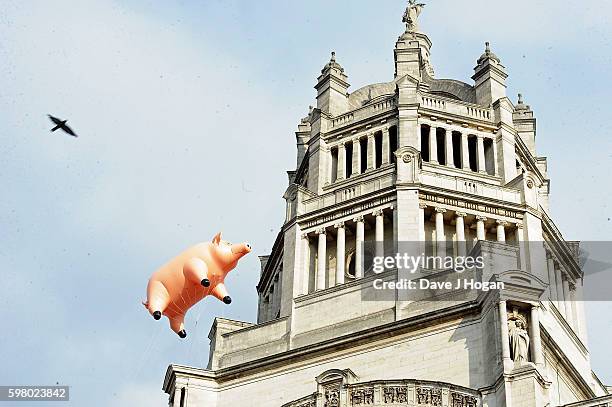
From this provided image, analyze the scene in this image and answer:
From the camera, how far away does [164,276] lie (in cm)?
3775


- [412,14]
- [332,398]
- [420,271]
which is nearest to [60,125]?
[332,398]

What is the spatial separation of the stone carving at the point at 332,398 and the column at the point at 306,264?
23.3 feet

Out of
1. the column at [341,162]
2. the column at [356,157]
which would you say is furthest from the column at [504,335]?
the column at [341,162]

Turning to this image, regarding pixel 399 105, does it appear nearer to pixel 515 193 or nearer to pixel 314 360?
pixel 515 193

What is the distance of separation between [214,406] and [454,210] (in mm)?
12409

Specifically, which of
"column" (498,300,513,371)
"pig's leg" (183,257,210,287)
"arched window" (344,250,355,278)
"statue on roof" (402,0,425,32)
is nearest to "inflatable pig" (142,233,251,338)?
"pig's leg" (183,257,210,287)

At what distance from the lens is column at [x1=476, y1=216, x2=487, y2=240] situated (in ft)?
159

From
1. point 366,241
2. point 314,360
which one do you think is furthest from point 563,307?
point 314,360

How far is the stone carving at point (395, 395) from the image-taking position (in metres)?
40.0

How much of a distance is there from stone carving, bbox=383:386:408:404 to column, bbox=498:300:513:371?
374cm

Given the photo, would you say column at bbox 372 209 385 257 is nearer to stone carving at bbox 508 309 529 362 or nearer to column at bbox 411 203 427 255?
column at bbox 411 203 427 255

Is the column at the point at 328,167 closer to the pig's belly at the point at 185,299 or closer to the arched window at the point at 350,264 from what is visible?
the arched window at the point at 350,264

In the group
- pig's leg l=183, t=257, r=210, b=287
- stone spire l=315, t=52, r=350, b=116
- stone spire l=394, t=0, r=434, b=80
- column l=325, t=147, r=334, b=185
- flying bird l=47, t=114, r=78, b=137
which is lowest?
pig's leg l=183, t=257, r=210, b=287

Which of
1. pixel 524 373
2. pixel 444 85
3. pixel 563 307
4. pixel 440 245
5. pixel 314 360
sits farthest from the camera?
pixel 444 85
